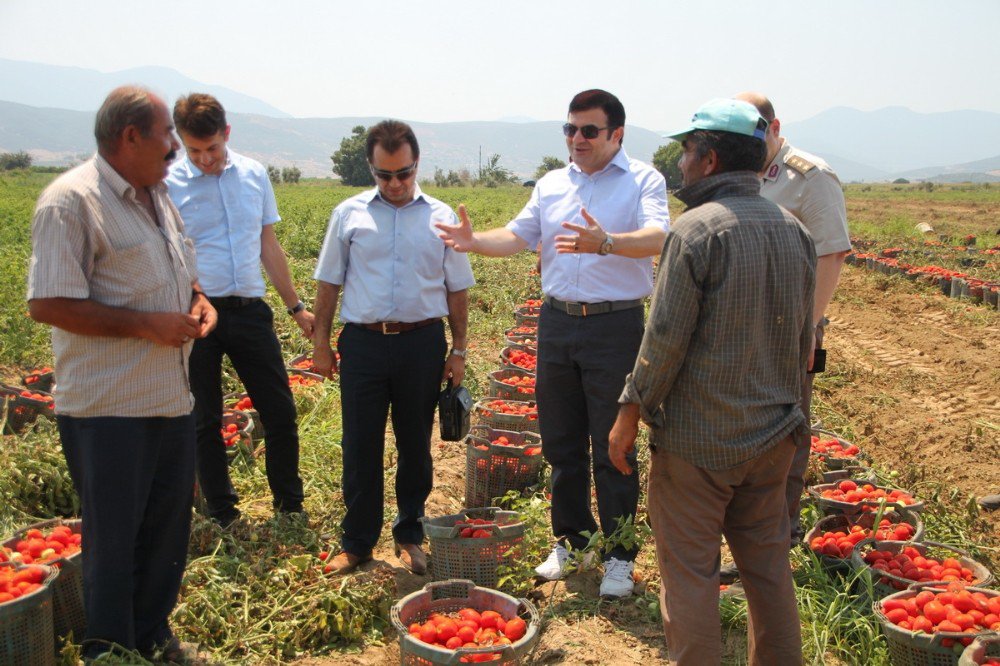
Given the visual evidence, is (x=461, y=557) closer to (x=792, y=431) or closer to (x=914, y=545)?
(x=792, y=431)

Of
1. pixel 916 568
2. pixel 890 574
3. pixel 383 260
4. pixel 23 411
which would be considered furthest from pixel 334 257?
pixel 23 411

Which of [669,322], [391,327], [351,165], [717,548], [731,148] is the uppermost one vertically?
[351,165]

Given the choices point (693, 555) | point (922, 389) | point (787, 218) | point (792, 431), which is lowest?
point (922, 389)

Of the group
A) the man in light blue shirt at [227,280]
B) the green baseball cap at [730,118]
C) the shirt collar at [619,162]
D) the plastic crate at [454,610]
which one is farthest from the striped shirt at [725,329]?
the man in light blue shirt at [227,280]

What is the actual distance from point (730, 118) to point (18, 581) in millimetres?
2937

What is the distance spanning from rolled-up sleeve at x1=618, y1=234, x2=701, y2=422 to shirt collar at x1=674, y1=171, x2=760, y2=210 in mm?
215

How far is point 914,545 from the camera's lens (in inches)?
A: 161

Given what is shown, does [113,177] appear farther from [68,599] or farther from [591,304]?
[591,304]

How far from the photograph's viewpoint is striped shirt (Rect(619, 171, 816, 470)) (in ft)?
8.45

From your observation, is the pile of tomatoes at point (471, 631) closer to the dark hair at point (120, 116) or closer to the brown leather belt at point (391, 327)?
the brown leather belt at point (391, 327)

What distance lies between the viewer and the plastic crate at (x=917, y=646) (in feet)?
10.2

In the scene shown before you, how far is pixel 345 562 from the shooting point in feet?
13.6

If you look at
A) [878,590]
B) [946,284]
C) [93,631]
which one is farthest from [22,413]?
[946,284]

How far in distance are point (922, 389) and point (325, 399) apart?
5.93 meters
